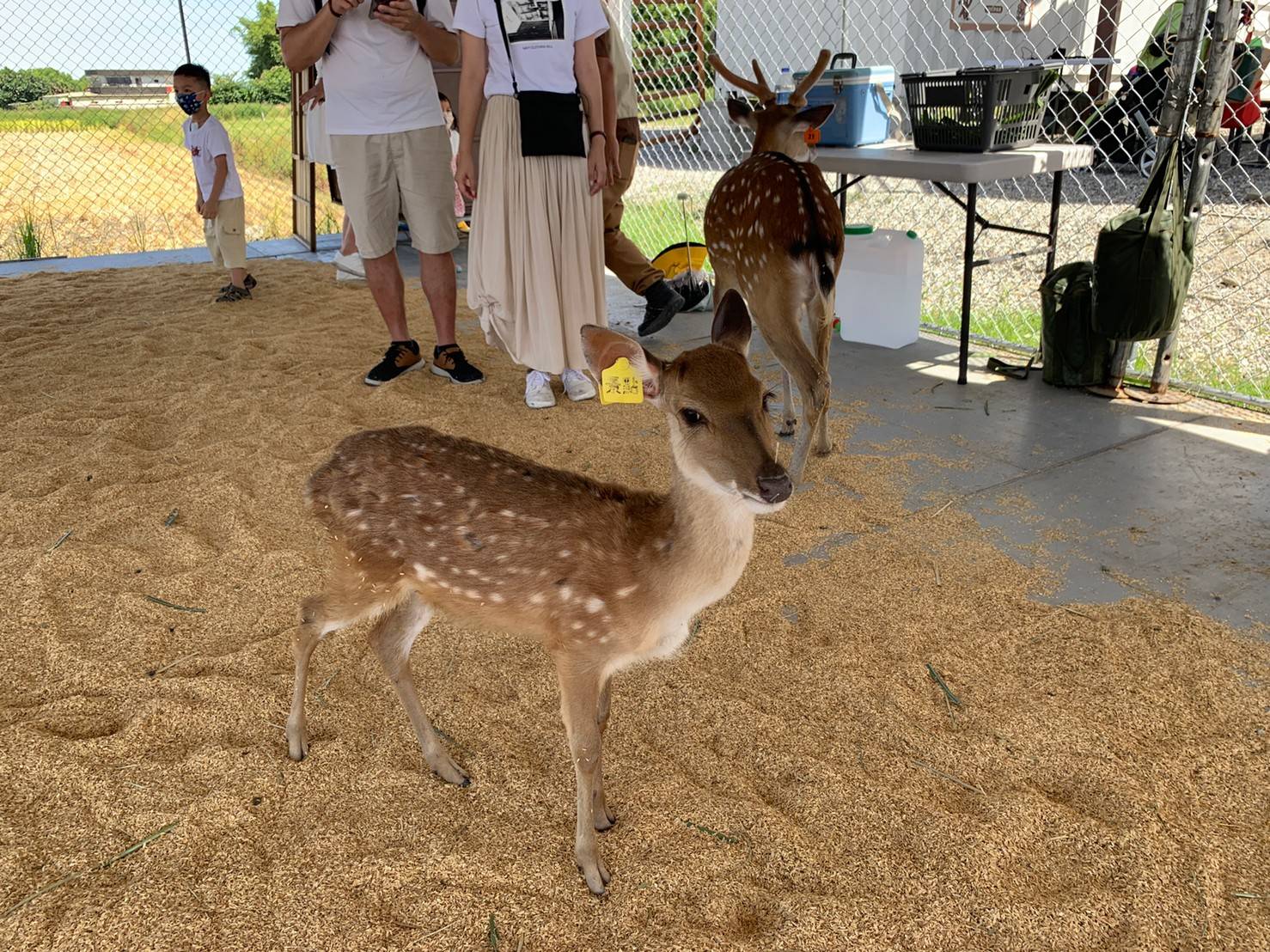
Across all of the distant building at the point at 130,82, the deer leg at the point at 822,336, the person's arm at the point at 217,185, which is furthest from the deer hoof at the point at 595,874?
the distant building at the point at 130,82

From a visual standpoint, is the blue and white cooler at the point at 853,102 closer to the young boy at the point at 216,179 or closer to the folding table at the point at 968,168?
the folding table at the point at 968,168

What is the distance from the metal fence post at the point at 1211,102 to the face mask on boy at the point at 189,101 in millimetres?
5878

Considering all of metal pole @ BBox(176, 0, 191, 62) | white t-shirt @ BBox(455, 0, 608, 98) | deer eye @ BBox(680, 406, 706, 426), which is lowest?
deer eye @ BBox(680, 406, 706, 426)

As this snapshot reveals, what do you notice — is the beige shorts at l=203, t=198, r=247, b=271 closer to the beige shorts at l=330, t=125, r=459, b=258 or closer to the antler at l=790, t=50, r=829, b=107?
the beige shorts at l=330, t=125, r=459, b=258

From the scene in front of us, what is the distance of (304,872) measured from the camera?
194 centimetres

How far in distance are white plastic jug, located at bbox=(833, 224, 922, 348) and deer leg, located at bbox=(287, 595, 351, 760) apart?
3842 mm

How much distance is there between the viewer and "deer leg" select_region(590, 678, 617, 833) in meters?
2.02

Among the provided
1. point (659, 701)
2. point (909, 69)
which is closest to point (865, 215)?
point (909, 69)

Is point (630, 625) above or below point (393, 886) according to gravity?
above

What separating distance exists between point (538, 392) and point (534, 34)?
1562 millimetres

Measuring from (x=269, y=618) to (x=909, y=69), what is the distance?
896 cm

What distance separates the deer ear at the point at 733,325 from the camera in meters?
2.18

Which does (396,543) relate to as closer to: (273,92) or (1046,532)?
(1046,532)

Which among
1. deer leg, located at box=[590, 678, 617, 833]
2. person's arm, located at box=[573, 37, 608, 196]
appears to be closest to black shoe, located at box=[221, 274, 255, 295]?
person's arm, located at box=[573, 37, 608, 196]
